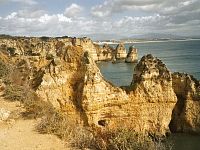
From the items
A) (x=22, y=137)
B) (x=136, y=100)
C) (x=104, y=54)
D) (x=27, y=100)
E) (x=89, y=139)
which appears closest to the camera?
(x=89, y=139)

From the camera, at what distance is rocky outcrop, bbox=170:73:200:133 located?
2461 centimetres

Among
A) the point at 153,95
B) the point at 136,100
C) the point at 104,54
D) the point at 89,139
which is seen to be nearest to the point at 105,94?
the point at 136,100

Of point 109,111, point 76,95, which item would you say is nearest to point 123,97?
point 109,111

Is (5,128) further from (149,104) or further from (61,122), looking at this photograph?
(149,104)

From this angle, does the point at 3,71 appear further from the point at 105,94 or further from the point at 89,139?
the point at 89,139

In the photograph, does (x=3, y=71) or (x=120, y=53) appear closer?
(x=3, y=71)

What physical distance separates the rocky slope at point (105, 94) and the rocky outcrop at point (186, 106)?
0.06m

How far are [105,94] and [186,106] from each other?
261 inches

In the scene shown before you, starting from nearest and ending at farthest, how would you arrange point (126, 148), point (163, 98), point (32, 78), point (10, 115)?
point (126, 148) < point (10, 115) < point (32, 78) < point (163, 98)

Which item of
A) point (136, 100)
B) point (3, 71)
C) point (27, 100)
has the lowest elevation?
point (136, 100)

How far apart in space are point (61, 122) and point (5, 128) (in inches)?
80.6

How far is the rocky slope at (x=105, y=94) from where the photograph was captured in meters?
20.0

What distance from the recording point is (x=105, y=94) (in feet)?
67.7

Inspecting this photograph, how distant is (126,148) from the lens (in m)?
11.8
